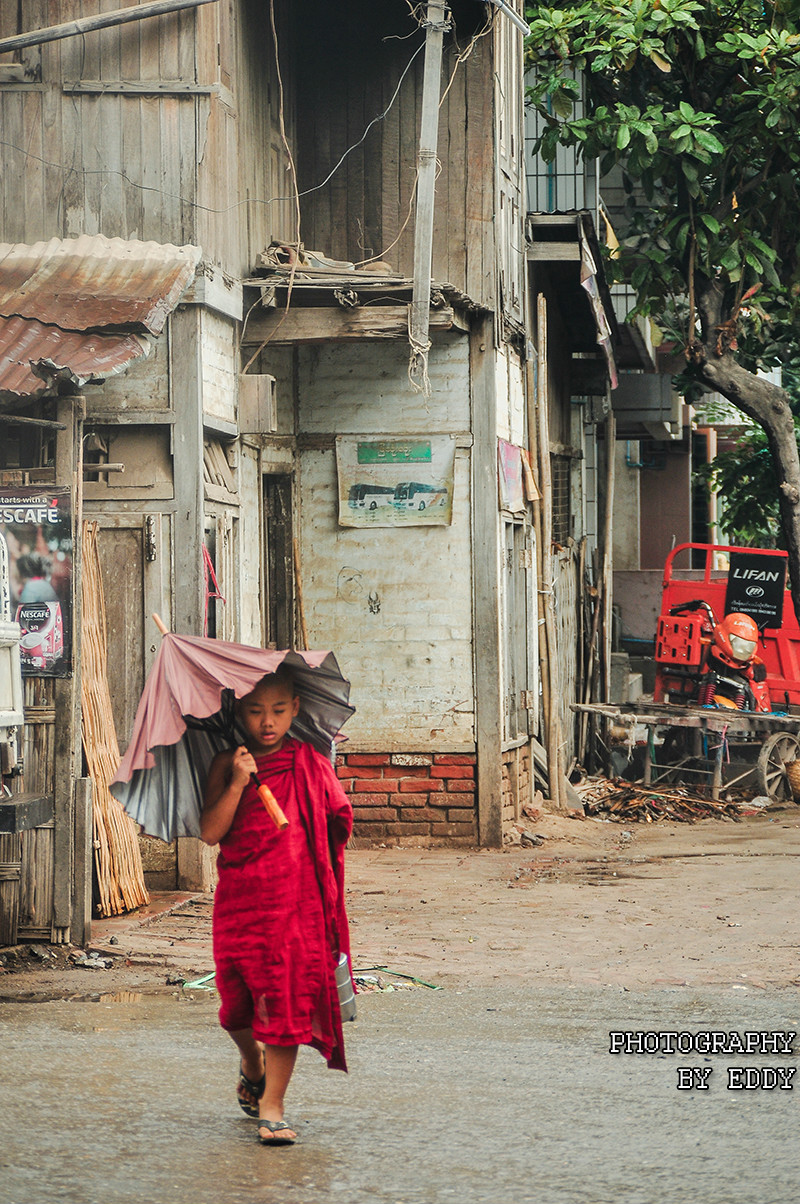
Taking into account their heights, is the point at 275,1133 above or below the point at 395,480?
below

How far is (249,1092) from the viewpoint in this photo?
190 inches

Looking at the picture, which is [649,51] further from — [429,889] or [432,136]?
[429,889]

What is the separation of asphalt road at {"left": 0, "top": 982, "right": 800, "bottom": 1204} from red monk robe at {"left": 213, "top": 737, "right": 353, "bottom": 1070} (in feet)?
1.20

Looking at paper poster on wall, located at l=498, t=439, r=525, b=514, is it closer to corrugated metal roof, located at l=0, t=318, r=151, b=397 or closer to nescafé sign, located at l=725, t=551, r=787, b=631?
nescafé sign, located at l=725, t=551, r=787, b=631

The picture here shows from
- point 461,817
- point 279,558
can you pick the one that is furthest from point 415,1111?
point 279,558

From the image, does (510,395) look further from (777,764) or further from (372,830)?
(777,764)

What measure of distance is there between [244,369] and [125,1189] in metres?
7.05

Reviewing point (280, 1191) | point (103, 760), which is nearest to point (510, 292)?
point (103, 760)

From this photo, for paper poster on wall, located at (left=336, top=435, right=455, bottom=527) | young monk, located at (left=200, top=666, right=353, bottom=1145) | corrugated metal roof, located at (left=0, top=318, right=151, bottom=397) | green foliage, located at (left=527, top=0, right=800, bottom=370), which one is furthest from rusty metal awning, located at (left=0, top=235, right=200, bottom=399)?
green foliage, located at (left=527, top=0, right=800, bottom=370)

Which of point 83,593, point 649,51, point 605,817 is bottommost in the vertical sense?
point 605,817

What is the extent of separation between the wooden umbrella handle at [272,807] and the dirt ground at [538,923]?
267 centimetres

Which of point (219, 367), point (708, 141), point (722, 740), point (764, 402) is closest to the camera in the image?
point (219, 367)

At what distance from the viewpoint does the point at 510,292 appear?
1252cm

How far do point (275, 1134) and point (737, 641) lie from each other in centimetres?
1096
